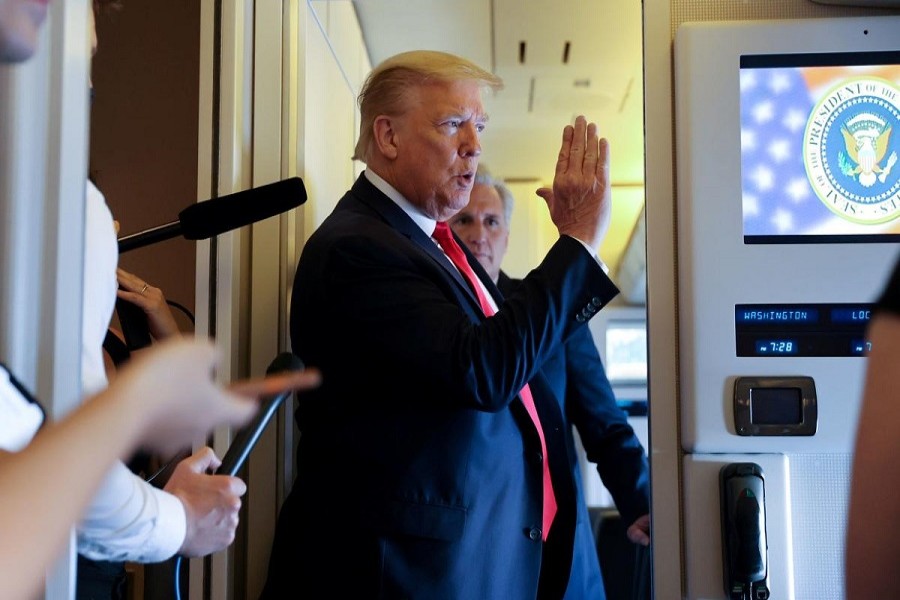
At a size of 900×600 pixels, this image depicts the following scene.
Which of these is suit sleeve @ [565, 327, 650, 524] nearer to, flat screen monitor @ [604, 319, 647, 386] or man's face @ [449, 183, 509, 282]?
man's face @ [449, 183, 509, 282]

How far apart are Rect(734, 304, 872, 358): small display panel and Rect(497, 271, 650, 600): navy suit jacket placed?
62 centimetres

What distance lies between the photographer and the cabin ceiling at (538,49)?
2.96m

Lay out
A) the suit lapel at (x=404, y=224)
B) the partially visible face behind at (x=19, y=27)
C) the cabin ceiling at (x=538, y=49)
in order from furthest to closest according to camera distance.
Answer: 1. the cabin ceiling at (x=538, y=49)
2. the suit lapel at (x=404, y=224)
3. the partially visible face behind at (x=19, y=27)

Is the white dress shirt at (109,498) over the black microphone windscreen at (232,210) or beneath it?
beneath

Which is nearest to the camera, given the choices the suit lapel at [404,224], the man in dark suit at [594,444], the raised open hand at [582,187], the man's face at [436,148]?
the raised open hand at [582,187]

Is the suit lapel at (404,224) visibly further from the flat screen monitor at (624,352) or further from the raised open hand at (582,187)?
the flat screen monitor at (624,352)

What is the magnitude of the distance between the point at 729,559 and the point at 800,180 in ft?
2.04

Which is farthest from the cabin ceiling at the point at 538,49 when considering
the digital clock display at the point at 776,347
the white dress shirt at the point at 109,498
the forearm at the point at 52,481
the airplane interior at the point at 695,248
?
the forearm at the point at 52,481

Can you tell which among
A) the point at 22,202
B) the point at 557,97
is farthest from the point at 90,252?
the point at 557,97

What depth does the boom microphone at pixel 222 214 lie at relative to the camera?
1.61 m

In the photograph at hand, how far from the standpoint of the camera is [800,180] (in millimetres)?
1511

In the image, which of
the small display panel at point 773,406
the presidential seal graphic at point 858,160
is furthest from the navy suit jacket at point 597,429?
the presidential seal graphic at point 858,160

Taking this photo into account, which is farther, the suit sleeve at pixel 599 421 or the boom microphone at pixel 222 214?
the suit sleeve at pixel 599 421

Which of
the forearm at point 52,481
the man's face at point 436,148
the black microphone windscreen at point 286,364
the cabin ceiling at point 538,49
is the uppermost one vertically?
the cabin ceiling at point 538,49
